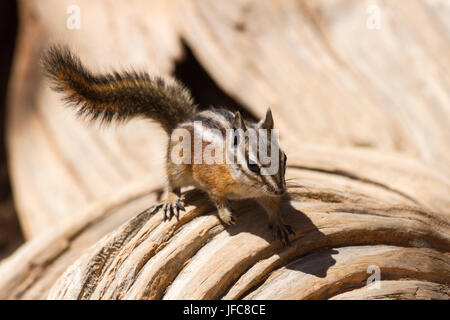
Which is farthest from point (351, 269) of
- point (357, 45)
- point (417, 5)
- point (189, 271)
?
point (417, 5)

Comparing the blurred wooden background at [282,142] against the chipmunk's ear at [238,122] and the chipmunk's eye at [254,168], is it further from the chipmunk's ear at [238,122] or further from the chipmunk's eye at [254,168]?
the chipmunk's ear at [238,122]

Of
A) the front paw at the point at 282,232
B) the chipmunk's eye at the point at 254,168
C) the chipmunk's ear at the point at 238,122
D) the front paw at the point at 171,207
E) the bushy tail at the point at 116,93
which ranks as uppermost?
the bushy tail at the point at 116,93

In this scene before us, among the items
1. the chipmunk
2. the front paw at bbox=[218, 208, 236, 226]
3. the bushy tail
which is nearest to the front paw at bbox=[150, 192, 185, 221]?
the chipmunk

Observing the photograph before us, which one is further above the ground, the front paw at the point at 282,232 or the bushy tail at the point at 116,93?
the bushy tail at the point at 116,93

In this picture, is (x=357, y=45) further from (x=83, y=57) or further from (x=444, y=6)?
(x=83, y=57)

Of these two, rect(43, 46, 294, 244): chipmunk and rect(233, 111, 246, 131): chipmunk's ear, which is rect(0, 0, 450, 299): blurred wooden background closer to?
rect(43, 46, 294, 244): chipmunk

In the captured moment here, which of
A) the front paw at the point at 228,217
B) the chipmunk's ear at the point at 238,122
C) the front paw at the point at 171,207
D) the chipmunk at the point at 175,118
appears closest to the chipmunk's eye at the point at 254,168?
the chipmunk at the point at 175,118

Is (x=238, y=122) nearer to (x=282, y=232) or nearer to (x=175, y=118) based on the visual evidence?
(x=282, y=232)

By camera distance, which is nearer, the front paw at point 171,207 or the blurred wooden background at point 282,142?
the blurred wooden background at point 282,142
